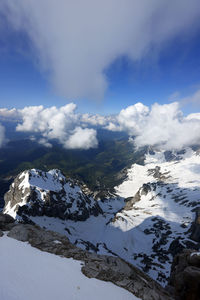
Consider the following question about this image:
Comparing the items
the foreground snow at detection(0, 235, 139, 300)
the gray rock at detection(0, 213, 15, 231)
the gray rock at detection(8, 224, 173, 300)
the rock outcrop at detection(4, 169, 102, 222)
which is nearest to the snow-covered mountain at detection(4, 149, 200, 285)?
the rock outcrop at detection(4, 169, 102, 222)

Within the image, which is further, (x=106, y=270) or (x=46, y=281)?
(x=106, y=270)

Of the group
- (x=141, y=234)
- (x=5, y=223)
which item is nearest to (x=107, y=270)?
(x=5, y=223)

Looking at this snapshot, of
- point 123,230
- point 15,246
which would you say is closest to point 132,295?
point 15,246

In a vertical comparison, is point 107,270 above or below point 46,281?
below

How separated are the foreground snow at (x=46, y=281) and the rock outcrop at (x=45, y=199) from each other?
315 ft

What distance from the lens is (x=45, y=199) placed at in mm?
119375

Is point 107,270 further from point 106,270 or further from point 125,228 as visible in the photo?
point 125,228

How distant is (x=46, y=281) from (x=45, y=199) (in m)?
119

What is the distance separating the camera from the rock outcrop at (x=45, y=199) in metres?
109

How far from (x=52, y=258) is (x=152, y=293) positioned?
11.4 m

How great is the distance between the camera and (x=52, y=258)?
16625mm

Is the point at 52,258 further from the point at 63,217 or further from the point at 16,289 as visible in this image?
the point at 63,217

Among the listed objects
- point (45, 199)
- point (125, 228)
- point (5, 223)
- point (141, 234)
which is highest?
point (5, 223)

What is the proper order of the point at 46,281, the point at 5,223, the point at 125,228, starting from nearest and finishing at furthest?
the point at 46,281, the point at 5,223, the point at 125,228
